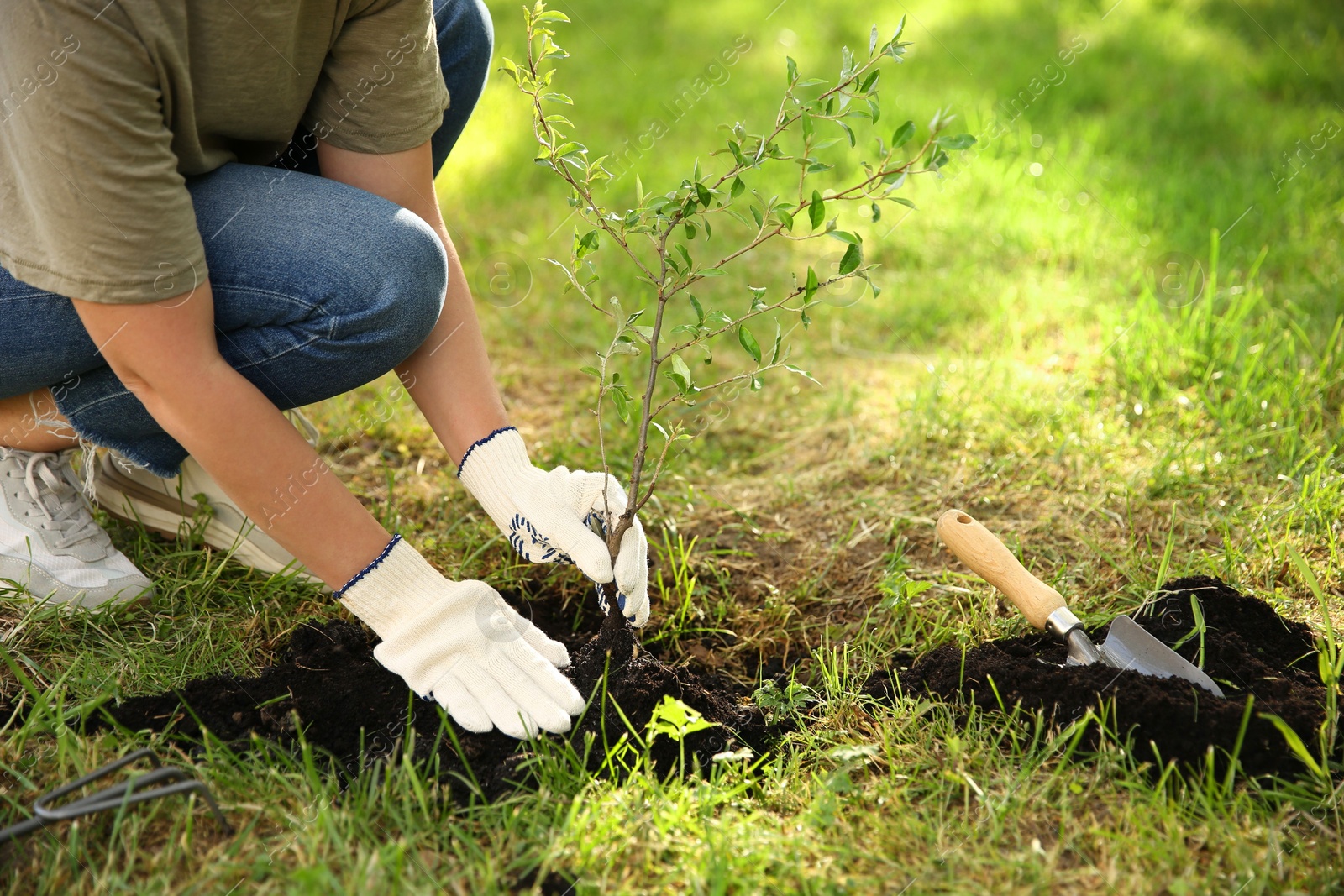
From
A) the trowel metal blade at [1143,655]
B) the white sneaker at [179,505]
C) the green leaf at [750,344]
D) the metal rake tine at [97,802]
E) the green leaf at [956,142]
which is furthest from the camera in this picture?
the white sneaker at [179,505]

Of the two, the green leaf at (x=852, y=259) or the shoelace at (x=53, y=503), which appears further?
the shoelace at (x=53, y=503)

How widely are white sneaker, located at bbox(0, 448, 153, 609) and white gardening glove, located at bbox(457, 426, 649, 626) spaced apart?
29.9 inches

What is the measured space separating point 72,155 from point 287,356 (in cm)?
52

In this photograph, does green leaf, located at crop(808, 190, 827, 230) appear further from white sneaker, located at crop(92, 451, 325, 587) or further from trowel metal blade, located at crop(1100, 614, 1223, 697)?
white sneaker, located at crop(92, 451, 325, 587)

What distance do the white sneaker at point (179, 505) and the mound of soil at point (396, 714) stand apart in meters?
0.40

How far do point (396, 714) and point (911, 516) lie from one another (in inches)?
48.3

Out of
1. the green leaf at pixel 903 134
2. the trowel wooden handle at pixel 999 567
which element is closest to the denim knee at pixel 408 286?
the green leaf at pixel 903 134

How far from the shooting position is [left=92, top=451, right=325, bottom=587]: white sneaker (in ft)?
6.62

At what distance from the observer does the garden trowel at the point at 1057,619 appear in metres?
1.61

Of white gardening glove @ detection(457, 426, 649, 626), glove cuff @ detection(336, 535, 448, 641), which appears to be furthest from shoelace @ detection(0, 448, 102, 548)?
white gardening glove @ detection(457, 426, 649, 626)

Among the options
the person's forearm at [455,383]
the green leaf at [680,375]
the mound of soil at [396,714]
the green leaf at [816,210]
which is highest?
the green leaf at [816,210]

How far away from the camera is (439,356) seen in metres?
1.87

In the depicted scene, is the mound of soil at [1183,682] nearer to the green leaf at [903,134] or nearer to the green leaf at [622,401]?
the green leaf at [622,401]

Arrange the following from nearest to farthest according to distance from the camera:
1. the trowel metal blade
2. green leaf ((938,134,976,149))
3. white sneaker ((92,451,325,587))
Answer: green leaf ((938,134,976,149)), the trowel metal blade, white sneaker ((92,451,325,587))
